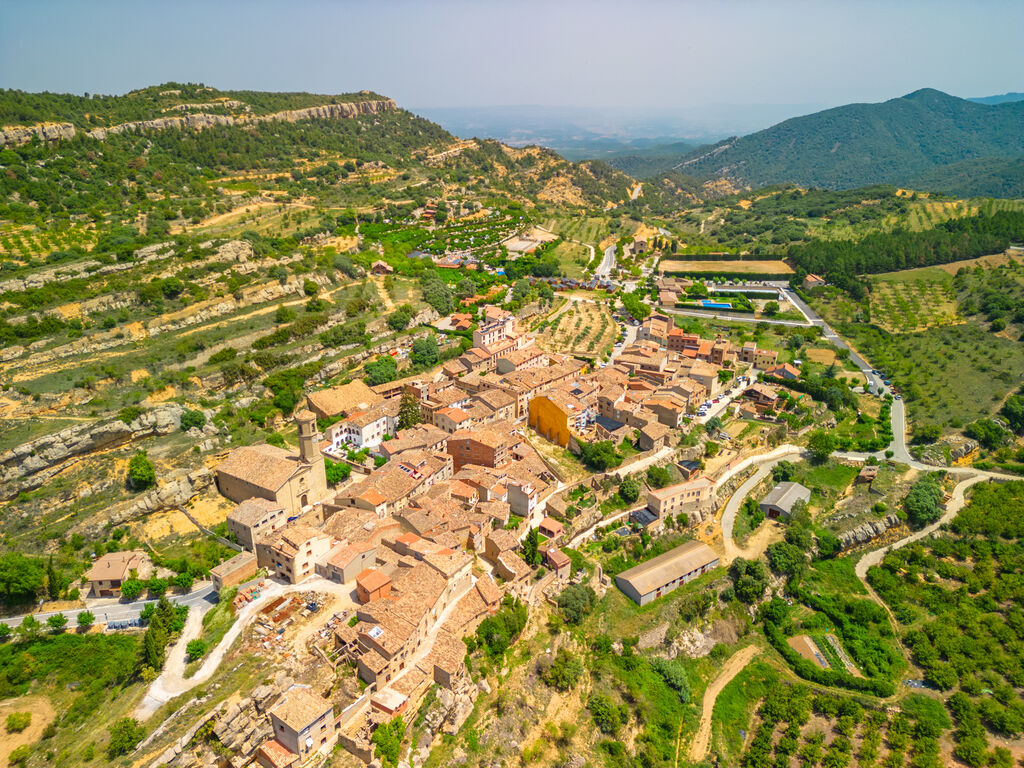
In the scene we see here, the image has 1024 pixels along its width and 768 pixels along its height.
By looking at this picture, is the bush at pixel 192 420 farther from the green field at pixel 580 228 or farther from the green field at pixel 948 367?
the green field at pixel 580 228

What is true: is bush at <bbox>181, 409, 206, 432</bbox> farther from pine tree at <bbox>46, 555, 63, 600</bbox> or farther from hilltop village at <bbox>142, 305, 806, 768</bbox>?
pine tree at <bbox>46, 555, 63, 600</bbox>

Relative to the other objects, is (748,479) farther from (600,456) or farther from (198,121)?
(198,121)

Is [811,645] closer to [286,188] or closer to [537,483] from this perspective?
[537,483]

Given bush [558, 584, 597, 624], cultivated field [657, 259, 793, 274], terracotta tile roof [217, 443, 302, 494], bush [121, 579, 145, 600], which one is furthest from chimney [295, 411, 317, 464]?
cultivated field [657, 259, 793, 274]

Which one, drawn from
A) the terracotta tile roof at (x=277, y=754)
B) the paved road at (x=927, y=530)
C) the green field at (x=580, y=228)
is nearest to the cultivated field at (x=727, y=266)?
the green field at (x=580, y=228)

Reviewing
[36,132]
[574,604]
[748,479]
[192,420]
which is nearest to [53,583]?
[192,420]

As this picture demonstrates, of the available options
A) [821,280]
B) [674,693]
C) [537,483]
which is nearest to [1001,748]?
[674,693]
